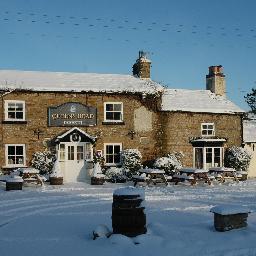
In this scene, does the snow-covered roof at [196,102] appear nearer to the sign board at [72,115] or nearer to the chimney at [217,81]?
the chimney at [217,81]

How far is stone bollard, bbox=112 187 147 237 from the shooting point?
8.57m

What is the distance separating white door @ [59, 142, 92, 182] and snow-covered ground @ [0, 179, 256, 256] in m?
6.33

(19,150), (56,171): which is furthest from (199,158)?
(19,150)

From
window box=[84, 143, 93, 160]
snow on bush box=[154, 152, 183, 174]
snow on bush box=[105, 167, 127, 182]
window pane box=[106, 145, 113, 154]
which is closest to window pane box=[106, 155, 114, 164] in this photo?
window pane box=[106, 145, 113, 154]

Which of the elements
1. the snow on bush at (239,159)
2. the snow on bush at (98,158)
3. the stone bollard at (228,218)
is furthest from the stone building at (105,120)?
the stone bollard at (228,218)

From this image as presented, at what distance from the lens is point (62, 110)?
71.7 ft

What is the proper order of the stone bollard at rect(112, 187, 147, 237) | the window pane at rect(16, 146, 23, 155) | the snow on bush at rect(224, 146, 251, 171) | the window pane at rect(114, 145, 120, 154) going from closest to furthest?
1. the stone bollard at rect(112, 187, 147, 237)
2. the window pane at rect(16, 146, 23, 155)
3. the window pane at rect(114, 145, 120, 154)
4. the snow on bush at rect(224, 146, 251, 171)

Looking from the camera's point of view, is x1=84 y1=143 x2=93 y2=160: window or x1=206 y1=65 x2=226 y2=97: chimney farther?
x1=206 y1=65 x2=226 y2=97: chimney

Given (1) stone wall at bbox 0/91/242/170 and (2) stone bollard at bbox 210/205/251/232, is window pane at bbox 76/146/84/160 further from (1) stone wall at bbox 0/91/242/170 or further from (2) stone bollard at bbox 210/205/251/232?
(2) stone bollard at bbox 210/205/251/232

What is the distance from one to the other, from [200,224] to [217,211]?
86 cm

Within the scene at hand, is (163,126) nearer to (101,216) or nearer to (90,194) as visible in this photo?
(90,194)

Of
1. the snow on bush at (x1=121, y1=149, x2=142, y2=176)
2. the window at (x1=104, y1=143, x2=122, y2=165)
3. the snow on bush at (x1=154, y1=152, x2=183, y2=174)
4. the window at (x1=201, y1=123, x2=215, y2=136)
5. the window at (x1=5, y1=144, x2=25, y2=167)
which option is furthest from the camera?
the window at (x1=201, y1=123, x2=215, y2=136)

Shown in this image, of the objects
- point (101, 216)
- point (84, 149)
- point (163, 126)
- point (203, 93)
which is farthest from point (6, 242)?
point (203, 93)

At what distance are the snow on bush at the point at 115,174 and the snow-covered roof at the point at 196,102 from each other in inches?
190
